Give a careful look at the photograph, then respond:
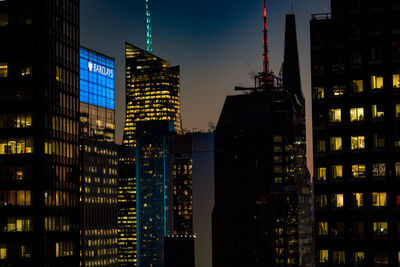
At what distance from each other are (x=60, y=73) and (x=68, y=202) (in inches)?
970

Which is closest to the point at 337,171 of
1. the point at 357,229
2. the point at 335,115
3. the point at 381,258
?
the point at 335,115

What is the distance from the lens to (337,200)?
12319cm

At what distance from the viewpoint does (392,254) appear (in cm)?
11544

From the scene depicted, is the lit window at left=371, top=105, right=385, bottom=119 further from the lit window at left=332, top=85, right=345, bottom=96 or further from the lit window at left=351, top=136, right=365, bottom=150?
the lit window at left=332, top=85, right=345, bottom=96

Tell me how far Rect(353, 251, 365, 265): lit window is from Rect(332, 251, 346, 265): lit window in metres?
1.78

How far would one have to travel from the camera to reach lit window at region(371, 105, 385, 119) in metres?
122

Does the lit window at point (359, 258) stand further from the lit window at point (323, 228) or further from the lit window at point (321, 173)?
the lit window at point (321, 173)

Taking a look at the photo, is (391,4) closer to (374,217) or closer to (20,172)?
(374,217)

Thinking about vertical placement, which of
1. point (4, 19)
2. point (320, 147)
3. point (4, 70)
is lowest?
point (320, 147)

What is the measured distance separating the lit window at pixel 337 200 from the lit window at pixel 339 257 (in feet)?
23.0

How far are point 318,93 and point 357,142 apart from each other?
35.5 ft

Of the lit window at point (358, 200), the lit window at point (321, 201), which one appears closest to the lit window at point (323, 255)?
the lit window at point (321, 201)

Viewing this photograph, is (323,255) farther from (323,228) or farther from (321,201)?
(321,201)

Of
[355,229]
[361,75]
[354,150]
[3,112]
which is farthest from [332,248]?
[3,112]
